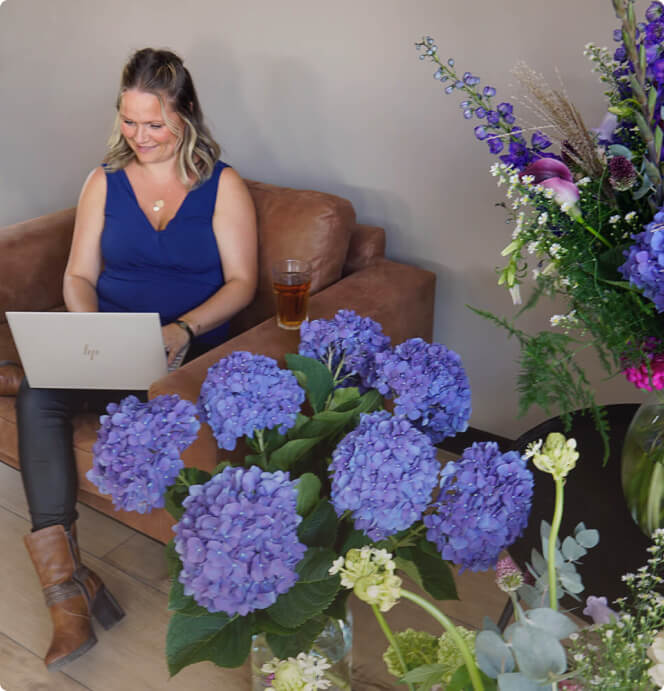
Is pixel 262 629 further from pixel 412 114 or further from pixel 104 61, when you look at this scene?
pixel 104 61

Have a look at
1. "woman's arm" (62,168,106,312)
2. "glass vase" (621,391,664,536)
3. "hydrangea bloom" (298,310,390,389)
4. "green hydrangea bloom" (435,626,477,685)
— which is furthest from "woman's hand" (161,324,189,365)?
"green hydrangea bloom" (435,626,477,685)

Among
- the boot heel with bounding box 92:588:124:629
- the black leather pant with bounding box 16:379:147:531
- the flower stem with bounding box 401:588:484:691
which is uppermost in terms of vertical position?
the flower stem with bounding box 401:588:484:691

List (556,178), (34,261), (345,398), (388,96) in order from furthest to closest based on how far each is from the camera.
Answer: (34,261), (388,96), (345,398), (556,178)

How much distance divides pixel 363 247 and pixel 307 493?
4.22 feet

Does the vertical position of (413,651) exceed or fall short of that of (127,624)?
it exceeds it

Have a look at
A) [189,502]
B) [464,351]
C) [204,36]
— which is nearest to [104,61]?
[204,36]

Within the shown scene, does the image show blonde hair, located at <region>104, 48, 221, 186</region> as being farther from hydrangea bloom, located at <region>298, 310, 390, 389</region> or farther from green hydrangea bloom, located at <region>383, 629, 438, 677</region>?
green hydrangea bloom, located at <region>383, 629, 438, 677</region>

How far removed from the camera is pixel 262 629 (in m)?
0.88

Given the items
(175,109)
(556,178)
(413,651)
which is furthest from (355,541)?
(175,109)

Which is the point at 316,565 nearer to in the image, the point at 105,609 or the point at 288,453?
the point at 288,453

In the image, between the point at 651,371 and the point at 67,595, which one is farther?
the point at 67,595

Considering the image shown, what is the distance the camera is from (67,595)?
5.59 feet

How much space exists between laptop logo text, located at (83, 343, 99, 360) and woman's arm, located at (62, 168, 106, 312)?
467 mm

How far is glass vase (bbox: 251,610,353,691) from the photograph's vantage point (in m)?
1.10
